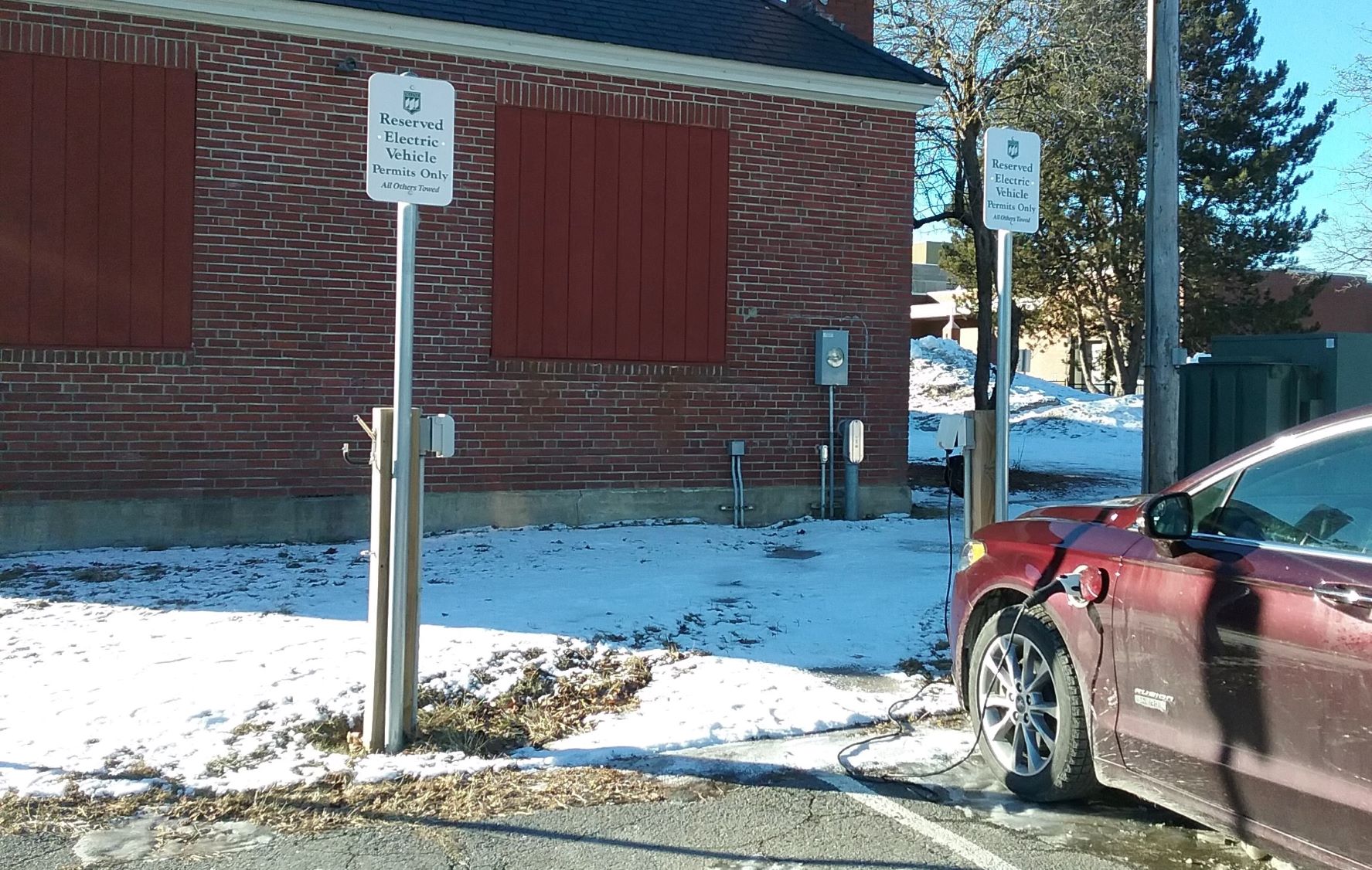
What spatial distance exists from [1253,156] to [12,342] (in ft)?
100

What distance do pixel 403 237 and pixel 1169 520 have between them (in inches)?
132

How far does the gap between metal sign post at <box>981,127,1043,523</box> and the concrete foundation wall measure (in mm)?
4969

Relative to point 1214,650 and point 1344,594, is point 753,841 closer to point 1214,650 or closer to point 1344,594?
point 1214,650

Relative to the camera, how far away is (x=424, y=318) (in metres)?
10.4

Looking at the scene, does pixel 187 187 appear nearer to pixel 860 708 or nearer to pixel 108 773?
pixel 108 773

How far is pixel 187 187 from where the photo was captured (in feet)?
31.8

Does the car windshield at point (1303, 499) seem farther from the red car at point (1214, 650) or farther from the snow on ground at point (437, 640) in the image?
the snow on ground at point (437, 640)

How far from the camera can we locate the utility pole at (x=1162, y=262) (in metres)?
9.27

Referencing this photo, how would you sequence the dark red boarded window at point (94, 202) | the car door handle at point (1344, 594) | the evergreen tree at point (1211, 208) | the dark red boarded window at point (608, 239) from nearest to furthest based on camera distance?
the car door handle at point (1344, 594), the dark red boarded window at point (94, 202), the dark red boarded window at point (608, 239), the evergreen tree at point (1211, 208)

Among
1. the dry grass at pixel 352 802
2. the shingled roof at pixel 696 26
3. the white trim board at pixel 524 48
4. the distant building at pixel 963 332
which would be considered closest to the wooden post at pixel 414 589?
the dry grass at pixel 352 802

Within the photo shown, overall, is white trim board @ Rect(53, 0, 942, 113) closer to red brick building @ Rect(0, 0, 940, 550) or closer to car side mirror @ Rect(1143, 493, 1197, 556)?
red brick building @ Rect(0, 0, 940, 550)

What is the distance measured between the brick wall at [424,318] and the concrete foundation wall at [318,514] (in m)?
0.12

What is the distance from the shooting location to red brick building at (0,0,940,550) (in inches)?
370

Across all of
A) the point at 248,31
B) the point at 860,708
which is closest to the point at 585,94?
the point at 248,31
